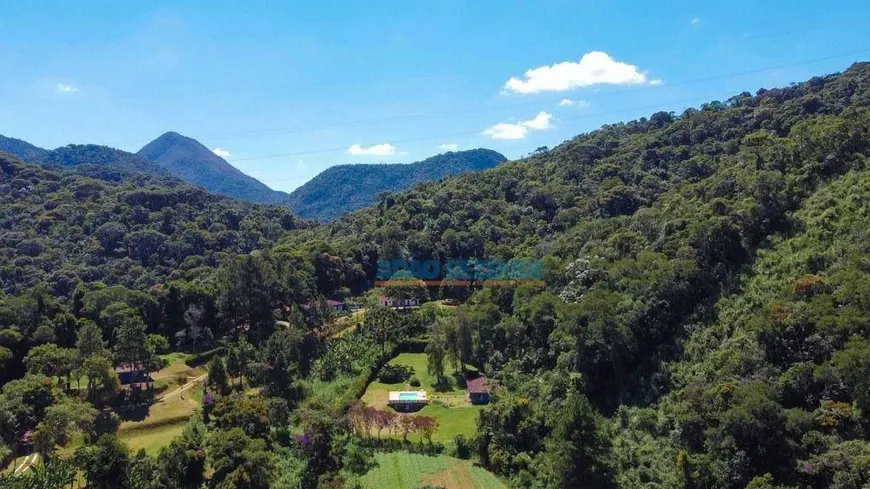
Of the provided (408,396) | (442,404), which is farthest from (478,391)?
(408,396)

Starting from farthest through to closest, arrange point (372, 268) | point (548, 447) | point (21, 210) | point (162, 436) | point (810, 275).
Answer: point (21, 210)
point (372, 268)
point (162, 436)
point (810, 275)
point (548, 447)

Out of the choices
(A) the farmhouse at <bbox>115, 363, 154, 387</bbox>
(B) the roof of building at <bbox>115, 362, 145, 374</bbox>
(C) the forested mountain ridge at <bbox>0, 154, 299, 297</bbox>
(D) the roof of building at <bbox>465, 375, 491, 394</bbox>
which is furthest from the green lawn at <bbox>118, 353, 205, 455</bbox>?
(C) the forested mountain ridge at <bbox>0, 154, 299, 297</bbox>

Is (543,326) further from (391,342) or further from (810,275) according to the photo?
(810,275)

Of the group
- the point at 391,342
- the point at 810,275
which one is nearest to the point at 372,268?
the point at 391,342

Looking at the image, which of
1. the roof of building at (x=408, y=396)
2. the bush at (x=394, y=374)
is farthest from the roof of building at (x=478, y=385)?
the bush at (x=394, y=374)

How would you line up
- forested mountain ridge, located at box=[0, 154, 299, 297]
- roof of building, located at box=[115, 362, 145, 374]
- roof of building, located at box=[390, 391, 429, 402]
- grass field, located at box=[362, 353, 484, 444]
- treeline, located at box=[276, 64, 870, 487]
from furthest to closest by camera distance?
forested mountain ridge, located at box=[0, 154, 299, 297] → roof of building, located at box=[115, 362, 145, 374] → roof of building, located at box=[390, 391, 429, 402] → grass field, located at box=[362, 353, 484, 444] → treeline, located at box=[276, 64, 870, 487]

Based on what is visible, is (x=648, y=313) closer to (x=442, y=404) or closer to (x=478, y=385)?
(x=478, y=385)

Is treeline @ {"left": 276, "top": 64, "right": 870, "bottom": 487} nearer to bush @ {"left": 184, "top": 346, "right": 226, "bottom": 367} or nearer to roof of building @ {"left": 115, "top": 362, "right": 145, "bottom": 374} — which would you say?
bush @ {"left": 184, "top": 346, "right": 226, "bottom": 367}
